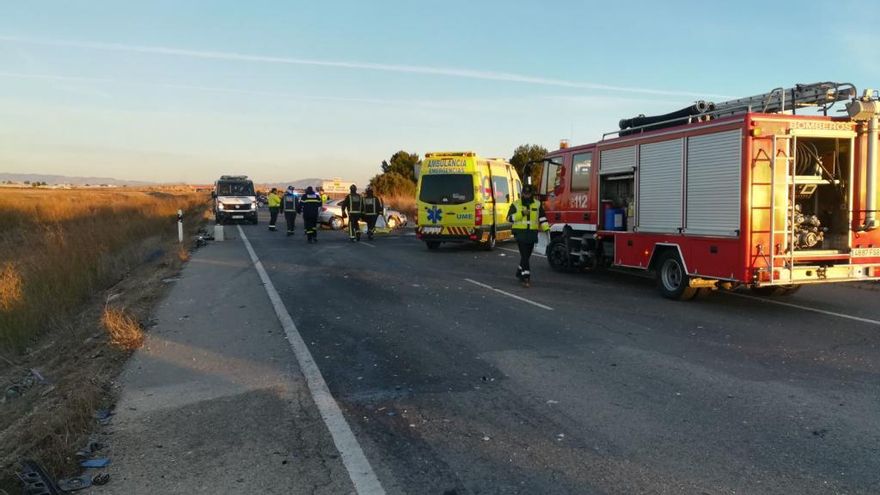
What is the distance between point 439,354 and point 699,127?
548 cm

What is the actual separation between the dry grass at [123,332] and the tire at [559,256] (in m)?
8.32

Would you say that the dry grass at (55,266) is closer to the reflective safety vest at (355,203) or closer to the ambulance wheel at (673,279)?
the reflective safety vest at (355,203)

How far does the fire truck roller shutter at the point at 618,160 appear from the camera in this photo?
11.2m

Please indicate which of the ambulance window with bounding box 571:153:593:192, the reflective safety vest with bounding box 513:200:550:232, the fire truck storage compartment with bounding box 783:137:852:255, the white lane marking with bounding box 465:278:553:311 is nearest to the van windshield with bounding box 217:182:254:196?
the white lane marking with bounding box 465:278:553:311

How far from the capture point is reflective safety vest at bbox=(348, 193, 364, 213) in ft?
72.1

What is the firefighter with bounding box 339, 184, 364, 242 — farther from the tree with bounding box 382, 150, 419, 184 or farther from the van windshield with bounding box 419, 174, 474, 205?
the tree with bounding box 382, 150, 419, 184

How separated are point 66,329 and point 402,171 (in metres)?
46.5

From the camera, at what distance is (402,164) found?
56312 millimetres

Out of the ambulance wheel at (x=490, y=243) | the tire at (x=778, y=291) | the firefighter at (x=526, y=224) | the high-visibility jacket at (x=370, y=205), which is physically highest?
the high-visibility jacket at (x=370, y=205)

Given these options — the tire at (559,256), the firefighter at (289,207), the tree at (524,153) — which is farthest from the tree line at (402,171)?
the tire at (559,256)

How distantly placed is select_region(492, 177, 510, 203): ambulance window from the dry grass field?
9.00 meters

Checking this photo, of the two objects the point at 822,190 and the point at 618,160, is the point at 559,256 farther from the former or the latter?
the point at 822,190

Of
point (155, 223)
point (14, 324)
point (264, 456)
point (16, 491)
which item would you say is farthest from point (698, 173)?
point (155, 223)

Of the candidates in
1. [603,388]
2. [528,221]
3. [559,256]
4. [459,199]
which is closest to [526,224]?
[528,221]
